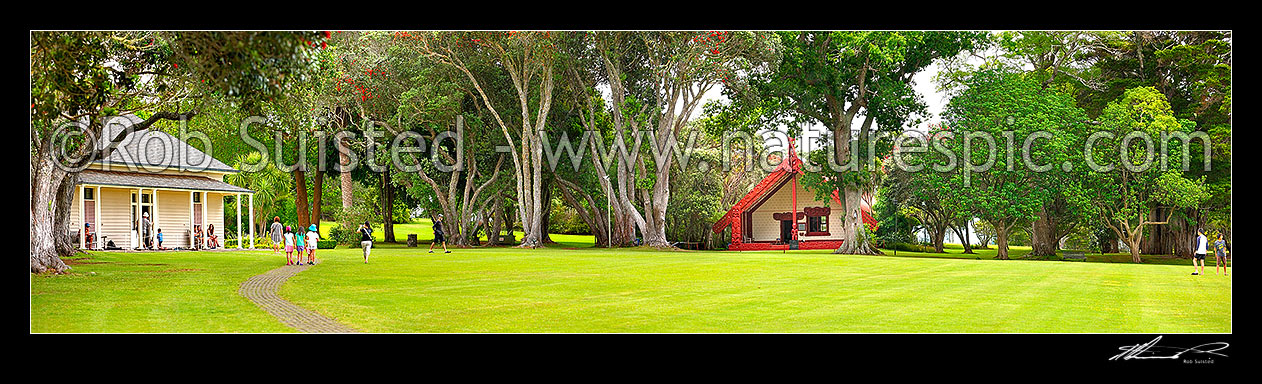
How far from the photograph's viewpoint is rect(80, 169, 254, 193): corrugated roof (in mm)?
26797

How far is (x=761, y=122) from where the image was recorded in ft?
100

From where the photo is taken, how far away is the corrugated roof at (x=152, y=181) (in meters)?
26.8

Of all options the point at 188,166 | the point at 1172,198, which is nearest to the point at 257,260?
the point at 188,166

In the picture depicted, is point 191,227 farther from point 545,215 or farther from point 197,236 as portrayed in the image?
point 545,215

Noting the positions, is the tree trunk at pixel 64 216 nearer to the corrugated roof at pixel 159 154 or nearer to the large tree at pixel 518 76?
the corrugated roof at pixel 159 154

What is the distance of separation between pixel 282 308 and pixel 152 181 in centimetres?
1867

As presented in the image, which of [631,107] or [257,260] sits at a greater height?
[631,107]

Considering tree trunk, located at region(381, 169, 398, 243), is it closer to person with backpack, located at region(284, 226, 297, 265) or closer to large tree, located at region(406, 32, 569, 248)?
large tree, located at region(406, 32, 569, 248)

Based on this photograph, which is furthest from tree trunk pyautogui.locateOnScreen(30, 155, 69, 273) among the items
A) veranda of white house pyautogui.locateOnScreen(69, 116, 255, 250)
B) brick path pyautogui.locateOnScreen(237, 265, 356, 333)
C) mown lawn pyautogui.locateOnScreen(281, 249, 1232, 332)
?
veranda of white house pyautogui.locateOnScreen(69, 116, 255, 250)
